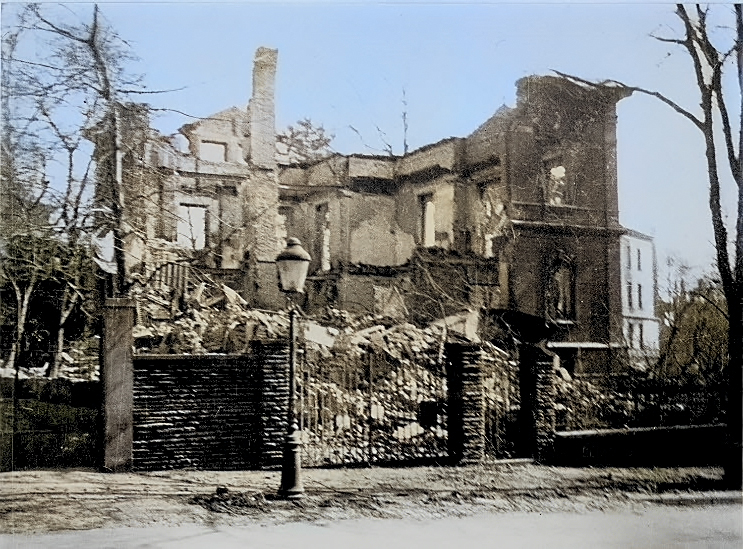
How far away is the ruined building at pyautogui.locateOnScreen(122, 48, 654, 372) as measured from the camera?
3.94m

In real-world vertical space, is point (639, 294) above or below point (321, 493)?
above

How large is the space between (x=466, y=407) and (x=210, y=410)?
1592 millimetres

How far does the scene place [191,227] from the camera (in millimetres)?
3918

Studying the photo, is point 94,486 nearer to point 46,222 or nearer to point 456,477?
point 46,222

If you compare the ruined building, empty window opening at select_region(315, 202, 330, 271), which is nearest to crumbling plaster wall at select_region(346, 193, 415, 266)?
the ruined building

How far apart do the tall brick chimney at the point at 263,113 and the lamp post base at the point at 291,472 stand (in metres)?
1.58

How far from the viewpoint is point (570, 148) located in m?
4.35

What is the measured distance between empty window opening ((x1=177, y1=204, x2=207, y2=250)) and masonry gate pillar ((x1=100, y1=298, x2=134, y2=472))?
0.45 meters

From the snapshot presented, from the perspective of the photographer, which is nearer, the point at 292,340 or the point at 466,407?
the point at 292,340

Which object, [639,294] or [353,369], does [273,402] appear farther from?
[639,294]

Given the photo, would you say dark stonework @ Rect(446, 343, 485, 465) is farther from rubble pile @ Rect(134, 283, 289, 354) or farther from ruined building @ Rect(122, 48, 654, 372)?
rubble pile @ Rect(134, 283, 289, 354)

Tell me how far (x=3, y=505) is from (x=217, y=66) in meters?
2.72

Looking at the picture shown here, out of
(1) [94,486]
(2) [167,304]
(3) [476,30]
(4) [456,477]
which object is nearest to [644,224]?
(3) [476,30]

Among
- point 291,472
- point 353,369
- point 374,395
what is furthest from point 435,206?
point 291,472
